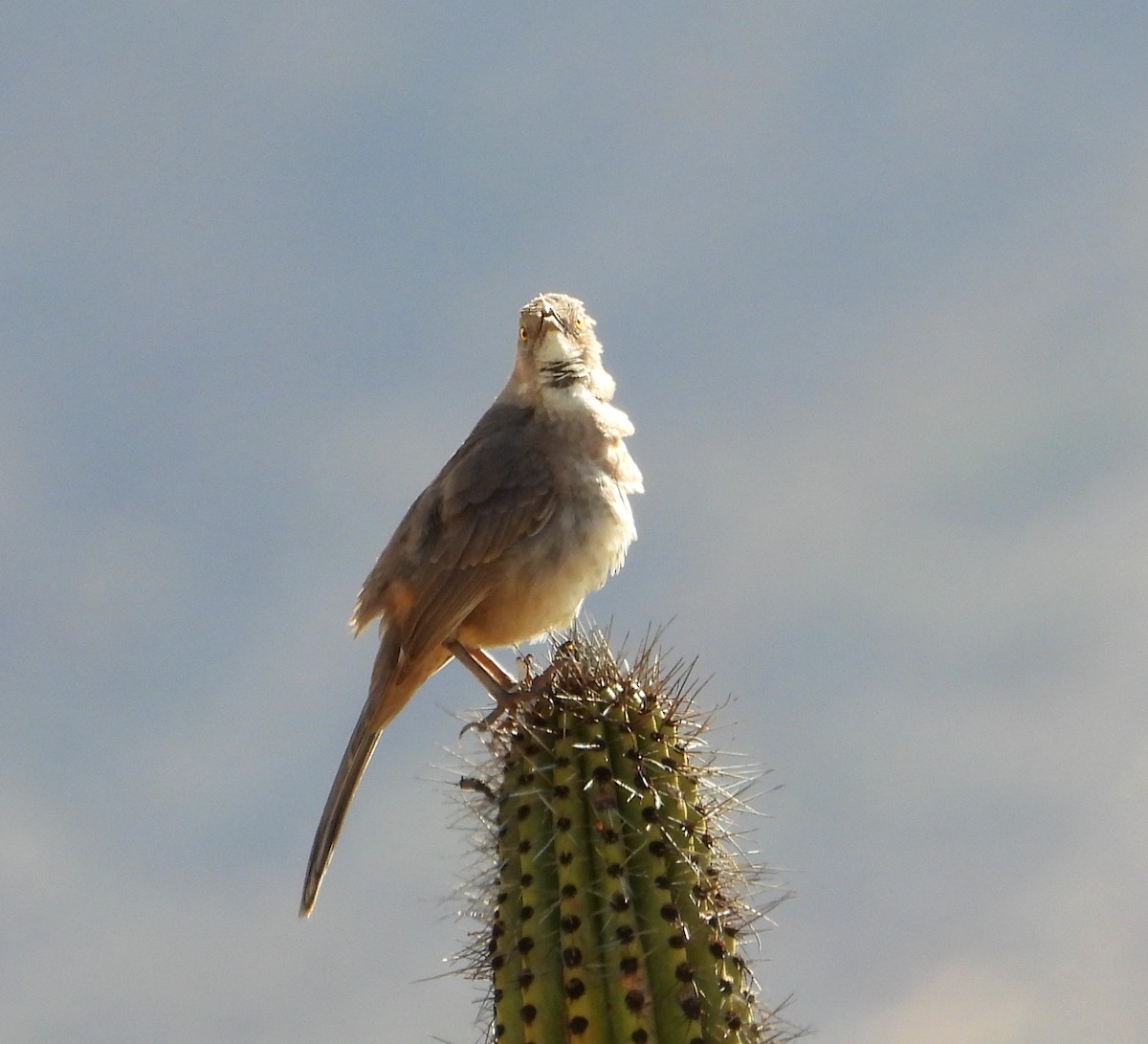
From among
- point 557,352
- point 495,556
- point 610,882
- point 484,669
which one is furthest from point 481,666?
point 610,882

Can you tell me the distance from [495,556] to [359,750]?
1.13 m

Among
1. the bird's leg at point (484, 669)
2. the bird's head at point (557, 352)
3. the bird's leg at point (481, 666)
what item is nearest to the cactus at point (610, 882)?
the bird's leg at point (484, 669)

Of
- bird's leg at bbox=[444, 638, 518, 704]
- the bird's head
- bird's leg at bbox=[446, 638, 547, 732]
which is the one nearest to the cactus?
bird's leg at bbox=[446, 638, 547, 732]

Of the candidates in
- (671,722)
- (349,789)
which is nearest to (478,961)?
(671,722)

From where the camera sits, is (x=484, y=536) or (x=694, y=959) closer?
(x=694, y=959)

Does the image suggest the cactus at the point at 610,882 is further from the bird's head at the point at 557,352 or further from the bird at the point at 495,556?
the bird's head at the point at 557,352

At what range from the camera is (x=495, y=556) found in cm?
729

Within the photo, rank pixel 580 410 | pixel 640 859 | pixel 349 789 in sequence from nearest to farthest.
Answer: pixel 640 859, pixel 349 789, pixel 580 410

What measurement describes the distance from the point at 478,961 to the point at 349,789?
2855 millimetres

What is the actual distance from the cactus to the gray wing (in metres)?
2.51

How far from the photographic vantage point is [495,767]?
4.70 metres

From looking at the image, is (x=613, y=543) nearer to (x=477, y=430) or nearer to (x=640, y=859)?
(x=477, y=430)

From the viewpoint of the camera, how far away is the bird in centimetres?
723

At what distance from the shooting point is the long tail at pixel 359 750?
6.77m
